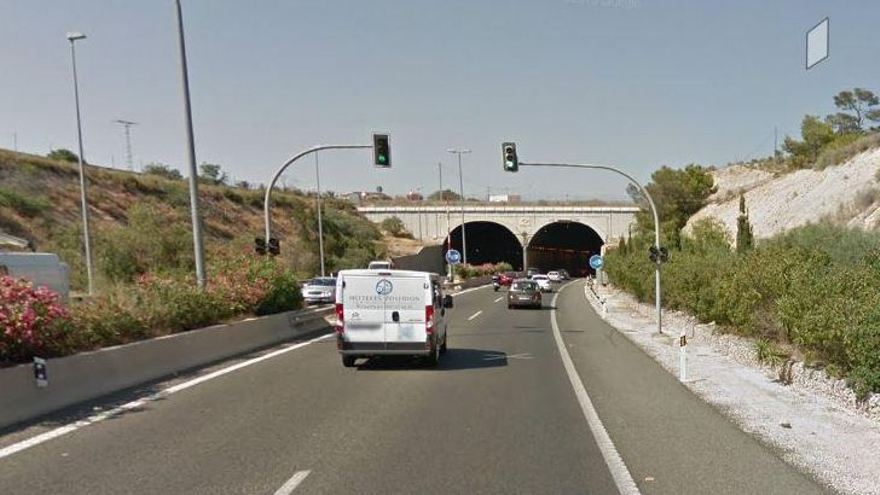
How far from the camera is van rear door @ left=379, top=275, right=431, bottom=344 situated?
12.8 meters

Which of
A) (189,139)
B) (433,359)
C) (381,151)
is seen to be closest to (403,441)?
(433,359)

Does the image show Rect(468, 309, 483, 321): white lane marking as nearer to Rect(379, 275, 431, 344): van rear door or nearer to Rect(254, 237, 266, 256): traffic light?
Rect(254, 237, 266, 256): traffic light

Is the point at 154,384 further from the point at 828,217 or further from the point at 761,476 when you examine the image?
the point at 828,217

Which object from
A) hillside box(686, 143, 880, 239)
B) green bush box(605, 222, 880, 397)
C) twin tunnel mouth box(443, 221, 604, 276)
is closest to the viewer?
green bush box(605, 222, 880, 397)

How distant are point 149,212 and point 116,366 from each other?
33186 mm

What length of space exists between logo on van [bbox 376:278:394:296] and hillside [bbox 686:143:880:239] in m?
21.9

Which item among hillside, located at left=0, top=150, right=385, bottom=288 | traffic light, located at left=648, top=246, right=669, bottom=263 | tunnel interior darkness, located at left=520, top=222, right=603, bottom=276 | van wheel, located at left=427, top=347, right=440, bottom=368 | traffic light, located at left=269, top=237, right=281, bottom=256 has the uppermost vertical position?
hillside, located at left=0, top=150, right=385, bottom=288

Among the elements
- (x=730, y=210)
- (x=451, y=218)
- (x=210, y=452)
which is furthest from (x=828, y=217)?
(x=451, y=218)

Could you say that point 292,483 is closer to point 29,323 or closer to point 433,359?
point 29,323

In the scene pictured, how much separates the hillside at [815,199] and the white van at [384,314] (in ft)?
70.5

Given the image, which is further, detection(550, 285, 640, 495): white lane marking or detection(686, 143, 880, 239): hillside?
detection(686, 143, 880, 239): hillside

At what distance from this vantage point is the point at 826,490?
5574 millimetres

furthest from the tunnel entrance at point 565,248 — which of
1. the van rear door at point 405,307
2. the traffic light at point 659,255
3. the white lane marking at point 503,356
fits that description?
the van rear door at point 405,307

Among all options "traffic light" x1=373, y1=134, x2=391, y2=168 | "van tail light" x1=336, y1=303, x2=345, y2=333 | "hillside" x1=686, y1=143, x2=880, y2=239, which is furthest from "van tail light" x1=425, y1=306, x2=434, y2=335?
"hillside" x1=686, y1=143, x2=880, y2=239
